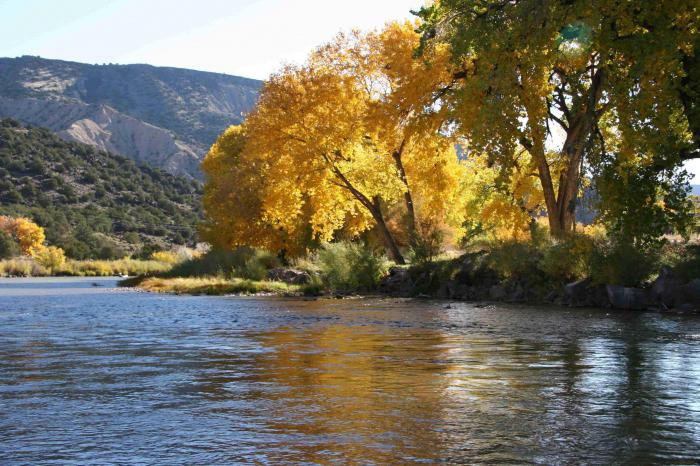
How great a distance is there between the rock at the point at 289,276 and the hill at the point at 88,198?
163 ft

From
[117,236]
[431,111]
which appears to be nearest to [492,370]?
[431,111]

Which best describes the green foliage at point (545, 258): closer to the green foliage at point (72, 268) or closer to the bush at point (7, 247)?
the green foliage at point (72, 268)

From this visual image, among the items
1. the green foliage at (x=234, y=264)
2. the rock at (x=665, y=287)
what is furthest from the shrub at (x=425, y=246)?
the rock at (x=665, y=287)

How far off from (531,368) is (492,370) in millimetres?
561

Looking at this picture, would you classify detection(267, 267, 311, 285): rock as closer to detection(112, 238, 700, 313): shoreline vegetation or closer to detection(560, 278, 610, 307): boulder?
detection(112, 238, 700, 313): shoreline vegetation

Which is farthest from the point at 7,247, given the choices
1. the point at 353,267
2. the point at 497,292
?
the point at 497,292

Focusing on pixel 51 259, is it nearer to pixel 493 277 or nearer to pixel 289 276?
pixel 289 276

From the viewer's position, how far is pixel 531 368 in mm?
10734

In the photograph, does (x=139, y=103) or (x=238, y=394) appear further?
(x=139, y=103)

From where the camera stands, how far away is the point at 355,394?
8844 millimetres

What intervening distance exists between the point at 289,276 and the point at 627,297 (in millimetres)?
20524

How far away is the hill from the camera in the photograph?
298 ft

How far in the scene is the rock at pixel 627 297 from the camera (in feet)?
71.5

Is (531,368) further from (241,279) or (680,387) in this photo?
(241,279)
